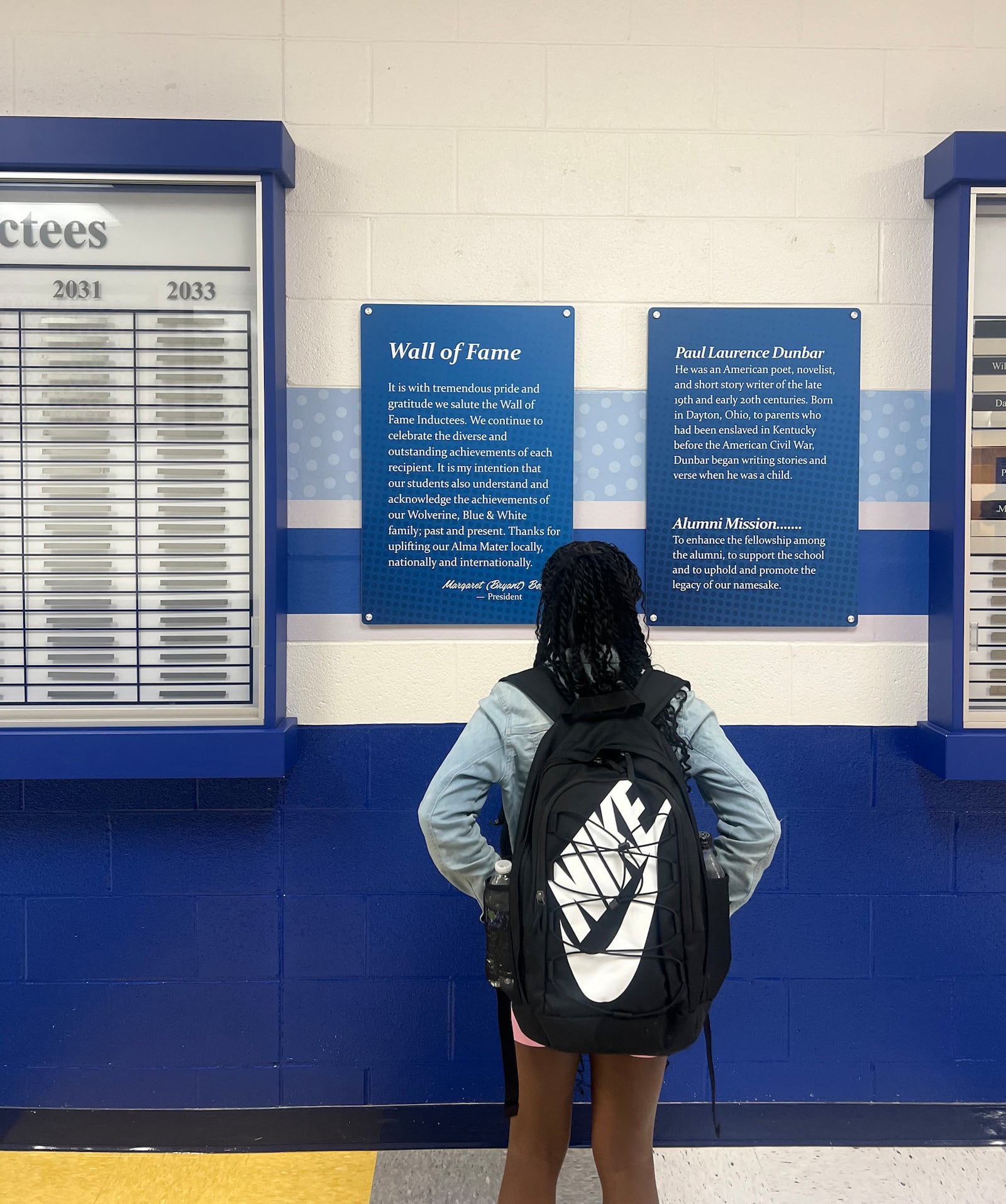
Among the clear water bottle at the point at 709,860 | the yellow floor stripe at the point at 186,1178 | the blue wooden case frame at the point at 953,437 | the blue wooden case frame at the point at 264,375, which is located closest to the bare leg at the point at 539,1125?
the clear water bottle at the point at 709,860

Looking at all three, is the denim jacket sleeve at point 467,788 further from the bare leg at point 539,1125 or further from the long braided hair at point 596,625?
the bare leg at point 539,1125

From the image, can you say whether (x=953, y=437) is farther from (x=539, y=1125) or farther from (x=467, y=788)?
(x=539, y=1125)

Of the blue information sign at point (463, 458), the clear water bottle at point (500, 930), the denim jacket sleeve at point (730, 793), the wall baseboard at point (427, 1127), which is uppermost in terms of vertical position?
the blue information sign at point (463, 458)

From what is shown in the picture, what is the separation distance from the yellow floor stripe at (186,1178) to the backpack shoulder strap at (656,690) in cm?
135

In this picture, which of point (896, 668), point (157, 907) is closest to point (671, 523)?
point (896, 668)

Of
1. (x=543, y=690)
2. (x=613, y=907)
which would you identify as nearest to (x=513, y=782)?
(x=543, y=690)

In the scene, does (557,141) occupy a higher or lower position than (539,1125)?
higher

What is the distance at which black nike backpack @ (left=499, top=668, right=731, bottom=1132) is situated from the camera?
1333 mm

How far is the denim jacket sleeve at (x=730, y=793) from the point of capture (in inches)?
58.2

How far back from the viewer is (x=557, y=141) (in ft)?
6.94

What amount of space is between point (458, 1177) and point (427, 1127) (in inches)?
5.9

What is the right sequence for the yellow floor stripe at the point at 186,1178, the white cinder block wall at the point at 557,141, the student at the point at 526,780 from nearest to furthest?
the student at the point at 526,780 → the yellow floor stripe at the point at 186,1178 → the white cinder block wall at the point at 557,141

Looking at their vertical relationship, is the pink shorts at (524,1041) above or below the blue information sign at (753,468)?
below

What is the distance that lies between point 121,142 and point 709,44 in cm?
138
